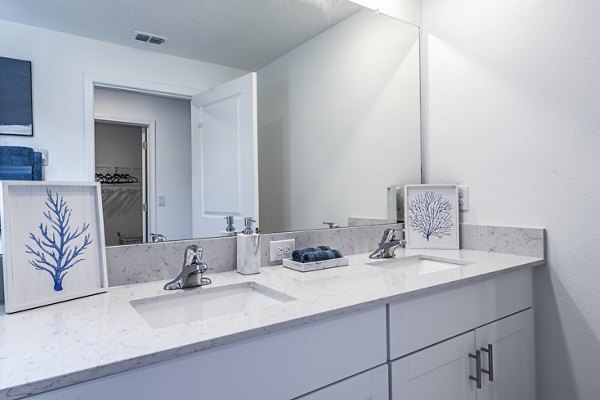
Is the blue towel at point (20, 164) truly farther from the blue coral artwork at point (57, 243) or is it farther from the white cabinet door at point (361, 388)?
the white cabinet door at point (361, 388)

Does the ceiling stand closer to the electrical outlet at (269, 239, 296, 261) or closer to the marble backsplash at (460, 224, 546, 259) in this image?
the electrical outlet at (269, 239, 296, 261)

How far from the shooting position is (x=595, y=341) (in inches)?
49.7

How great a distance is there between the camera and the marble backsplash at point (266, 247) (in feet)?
3.52

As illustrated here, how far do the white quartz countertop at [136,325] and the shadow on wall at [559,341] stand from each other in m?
0.38

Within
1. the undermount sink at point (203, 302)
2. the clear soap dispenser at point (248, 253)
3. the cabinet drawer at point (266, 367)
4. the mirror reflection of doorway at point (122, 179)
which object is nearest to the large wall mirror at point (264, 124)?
the mirror reflection of doorway at point (122, 179)

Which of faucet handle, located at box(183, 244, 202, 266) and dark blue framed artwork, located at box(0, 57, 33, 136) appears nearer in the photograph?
dark blue framed artwork, located at box(0, 57, 33, 136)

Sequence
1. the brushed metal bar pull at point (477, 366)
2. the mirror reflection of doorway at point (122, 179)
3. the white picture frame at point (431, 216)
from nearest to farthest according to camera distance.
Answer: the mirror reflection of doorway at point (122, 179)
the brushed metal bar pull at point (477, 366)
the white picture frame at point (431, 216)

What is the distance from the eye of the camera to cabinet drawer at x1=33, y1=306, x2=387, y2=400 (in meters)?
0.62

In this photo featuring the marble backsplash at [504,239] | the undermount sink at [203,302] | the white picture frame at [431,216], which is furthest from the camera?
the white picture frame at [431,216]

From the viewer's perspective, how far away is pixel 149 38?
114 centimetres

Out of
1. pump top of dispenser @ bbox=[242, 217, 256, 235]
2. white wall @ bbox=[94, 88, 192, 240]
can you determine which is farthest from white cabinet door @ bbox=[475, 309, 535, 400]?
white wall @ bbox=[94, 88, 192, 240]

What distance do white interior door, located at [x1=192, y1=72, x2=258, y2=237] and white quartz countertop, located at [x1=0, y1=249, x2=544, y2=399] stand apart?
9.1 inches

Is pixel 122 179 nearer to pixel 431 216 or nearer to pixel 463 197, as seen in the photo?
pixel 431 216

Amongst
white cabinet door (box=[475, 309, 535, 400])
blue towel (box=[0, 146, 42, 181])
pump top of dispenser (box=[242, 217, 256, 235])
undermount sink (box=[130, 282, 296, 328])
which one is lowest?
white cabinet door (box=[475, 309, 535, 400])
